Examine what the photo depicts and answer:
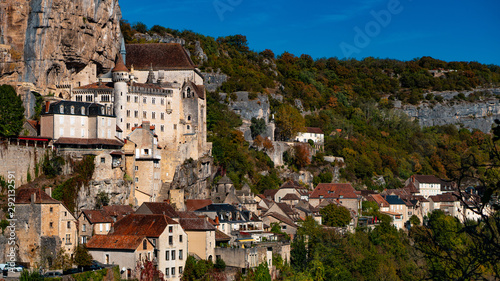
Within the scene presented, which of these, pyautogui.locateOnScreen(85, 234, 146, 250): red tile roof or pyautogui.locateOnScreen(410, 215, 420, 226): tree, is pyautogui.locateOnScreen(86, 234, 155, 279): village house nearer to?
pyautogui.locateOnScreen(85, 234, 146, 250): red tile roof

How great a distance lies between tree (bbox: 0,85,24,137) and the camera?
46.4 m

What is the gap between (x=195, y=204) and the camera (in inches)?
2222

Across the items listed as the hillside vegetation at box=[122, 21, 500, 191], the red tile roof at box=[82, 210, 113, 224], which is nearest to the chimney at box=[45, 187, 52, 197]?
the red tile roof at box=[82, 210, 113, 224]

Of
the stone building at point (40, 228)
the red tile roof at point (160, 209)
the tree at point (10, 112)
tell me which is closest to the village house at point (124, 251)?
the stone building at point (40, 228)

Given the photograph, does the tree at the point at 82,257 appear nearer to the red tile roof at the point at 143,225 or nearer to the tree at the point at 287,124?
the red tile roof at the point at 143,225

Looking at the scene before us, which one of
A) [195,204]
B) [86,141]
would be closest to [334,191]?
[195,204]

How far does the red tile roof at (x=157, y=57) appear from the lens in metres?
66.1

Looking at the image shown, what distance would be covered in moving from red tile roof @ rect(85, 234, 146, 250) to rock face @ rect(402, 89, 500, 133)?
106 metres

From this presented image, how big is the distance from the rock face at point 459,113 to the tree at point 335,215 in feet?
A: 242

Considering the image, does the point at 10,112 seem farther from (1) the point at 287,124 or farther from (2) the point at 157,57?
(1) the point at 287,124

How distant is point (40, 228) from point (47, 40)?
21339 millimetres

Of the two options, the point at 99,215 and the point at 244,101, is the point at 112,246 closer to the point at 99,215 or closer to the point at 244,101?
the point at 99,215

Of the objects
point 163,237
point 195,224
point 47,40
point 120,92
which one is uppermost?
point 47,40

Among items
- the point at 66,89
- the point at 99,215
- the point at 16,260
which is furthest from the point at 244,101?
the point at 16,260
